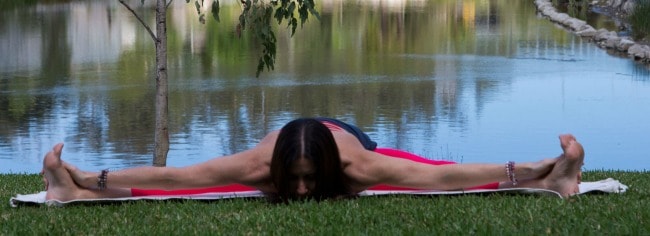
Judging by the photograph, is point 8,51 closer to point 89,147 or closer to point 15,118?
point 15,118

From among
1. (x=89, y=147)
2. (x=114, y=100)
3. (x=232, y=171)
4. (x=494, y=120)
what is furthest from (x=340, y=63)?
(x=232, y=171)

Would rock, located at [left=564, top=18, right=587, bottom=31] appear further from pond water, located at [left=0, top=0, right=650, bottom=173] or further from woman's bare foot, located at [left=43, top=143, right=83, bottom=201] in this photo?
woman's bare foot, located at [left=43, top=143, right=83, bottom=201]

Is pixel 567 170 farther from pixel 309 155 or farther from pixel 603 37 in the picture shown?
pixel 603 37

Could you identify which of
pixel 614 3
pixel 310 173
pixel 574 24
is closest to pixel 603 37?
pixel 574 24

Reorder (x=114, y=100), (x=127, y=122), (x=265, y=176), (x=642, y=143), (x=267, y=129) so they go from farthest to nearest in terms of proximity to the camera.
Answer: (x=114, y=100)
(x=127, y=122)
(x=267, y=129)
(x=642, y=143)
(x=265, y=176)

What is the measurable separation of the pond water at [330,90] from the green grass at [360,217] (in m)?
7.05

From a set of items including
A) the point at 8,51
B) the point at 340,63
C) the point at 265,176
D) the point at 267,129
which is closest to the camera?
the point at 265,176

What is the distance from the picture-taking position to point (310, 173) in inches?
209

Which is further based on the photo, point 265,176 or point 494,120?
point 494,120

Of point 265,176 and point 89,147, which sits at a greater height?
point 265,176

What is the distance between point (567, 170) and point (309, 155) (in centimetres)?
116

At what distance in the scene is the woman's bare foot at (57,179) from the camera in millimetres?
5559

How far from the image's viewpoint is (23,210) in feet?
18.2

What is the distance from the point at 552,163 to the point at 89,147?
33.1ft
